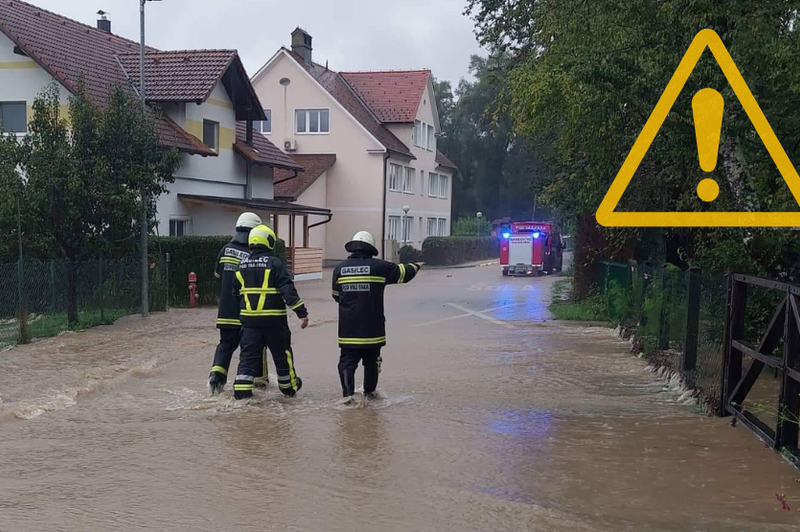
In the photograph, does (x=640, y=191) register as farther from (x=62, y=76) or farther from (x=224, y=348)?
(x=62, y=76)

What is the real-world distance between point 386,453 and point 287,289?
7.69ft

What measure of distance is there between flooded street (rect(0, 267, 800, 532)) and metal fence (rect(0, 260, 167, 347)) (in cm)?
241

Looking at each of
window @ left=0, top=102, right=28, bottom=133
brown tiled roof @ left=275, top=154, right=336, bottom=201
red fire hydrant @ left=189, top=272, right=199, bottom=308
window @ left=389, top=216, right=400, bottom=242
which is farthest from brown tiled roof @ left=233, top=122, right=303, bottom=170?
window @ left=389, top=216, right=400, bottom=242

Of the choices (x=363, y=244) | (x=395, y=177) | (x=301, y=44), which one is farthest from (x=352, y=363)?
(x=301, y=44)

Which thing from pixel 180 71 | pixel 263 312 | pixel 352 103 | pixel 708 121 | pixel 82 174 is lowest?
pixel 263 312

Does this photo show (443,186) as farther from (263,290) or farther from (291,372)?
(263,290)

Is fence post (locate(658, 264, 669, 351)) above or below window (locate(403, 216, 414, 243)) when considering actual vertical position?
below

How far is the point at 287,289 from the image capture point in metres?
8.49

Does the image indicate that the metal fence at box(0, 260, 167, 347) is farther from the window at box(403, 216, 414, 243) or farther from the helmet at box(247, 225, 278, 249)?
the window at box(403, 216, 414, 243)

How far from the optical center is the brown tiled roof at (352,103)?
42656 mm

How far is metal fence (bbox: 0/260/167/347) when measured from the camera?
14.0 metres

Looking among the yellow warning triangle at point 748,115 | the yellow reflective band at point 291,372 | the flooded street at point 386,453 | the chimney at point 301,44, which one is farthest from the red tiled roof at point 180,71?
the chimney at point 301,44

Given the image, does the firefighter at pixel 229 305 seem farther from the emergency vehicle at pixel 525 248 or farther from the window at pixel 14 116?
the emergency vehicle at pixel 525 248

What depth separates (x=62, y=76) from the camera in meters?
21.3
